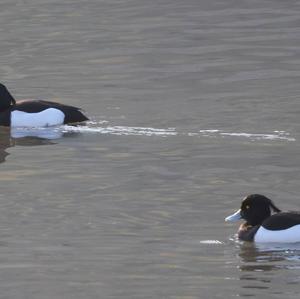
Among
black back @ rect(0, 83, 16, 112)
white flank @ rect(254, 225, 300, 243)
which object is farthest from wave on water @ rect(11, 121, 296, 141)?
white flank @ rect(254, 225, 300, 243)

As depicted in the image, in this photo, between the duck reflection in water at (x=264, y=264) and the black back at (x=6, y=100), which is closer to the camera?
the duck reflection in water at (x=264, y=264)

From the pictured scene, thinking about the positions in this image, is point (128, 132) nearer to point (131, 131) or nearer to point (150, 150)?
point (131, 131)

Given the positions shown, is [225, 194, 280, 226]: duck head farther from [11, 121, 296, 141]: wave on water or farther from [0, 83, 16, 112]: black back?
[0, 83, 16, 112]: black back

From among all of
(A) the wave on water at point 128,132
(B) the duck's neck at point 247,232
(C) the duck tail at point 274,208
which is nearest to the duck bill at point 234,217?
(B) the duck's neck at point 247,232

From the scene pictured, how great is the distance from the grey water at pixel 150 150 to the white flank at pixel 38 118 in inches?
4.0

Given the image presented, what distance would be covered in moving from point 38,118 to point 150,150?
2753mm

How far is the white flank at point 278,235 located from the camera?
1234 centimetres

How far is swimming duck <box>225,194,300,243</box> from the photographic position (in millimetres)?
12383

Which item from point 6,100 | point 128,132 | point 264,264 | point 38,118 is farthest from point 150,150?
point 264,264

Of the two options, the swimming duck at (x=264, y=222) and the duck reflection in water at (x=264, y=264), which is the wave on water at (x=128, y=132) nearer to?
the swimming duck at (x=264, y=222)

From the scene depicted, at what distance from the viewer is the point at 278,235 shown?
1242 centimetres

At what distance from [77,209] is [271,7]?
14.5m

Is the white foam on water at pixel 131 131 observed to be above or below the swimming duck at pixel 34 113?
below

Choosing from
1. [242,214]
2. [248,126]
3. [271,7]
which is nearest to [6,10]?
[271,7]
